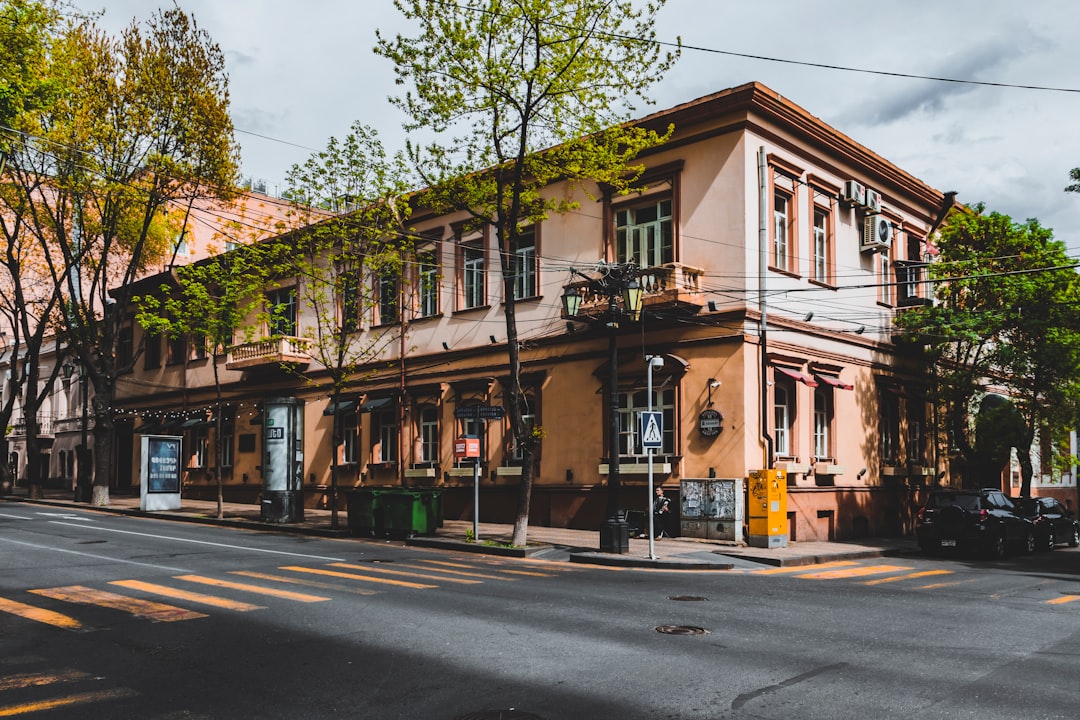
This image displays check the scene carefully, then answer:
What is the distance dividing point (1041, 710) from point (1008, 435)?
916 inches

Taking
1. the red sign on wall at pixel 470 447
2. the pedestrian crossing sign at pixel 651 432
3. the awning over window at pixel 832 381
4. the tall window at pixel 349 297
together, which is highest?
the tall window at pixel 349 297

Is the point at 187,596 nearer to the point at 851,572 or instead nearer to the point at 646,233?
the point at 851,572

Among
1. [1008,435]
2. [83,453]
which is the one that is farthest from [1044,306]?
[83,453]

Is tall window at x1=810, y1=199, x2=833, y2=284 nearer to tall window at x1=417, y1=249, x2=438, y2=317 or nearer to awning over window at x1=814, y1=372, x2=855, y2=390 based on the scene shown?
awning over window at x1=814, y1=372, x2=855, y2=390

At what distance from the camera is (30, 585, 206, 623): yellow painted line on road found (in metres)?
10.6

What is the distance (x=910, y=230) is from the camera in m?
29.7

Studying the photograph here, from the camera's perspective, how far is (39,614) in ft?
35.3

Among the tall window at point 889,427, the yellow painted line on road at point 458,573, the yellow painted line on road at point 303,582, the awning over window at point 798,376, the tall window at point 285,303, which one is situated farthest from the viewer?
the tall window at point 285,303

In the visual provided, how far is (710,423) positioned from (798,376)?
265 centimetres

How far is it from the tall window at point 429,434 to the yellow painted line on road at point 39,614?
18.0 meters

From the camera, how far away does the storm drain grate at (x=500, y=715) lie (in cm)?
649

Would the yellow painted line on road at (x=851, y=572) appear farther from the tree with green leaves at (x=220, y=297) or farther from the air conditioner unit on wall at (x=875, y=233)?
the tree with green leaves at (x=220, y=297)

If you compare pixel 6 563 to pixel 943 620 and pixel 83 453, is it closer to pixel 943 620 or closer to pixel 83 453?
pixel 943 620


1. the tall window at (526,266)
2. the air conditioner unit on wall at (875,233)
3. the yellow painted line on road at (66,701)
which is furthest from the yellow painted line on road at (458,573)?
the air conditioner unit on wall at (875,233)
